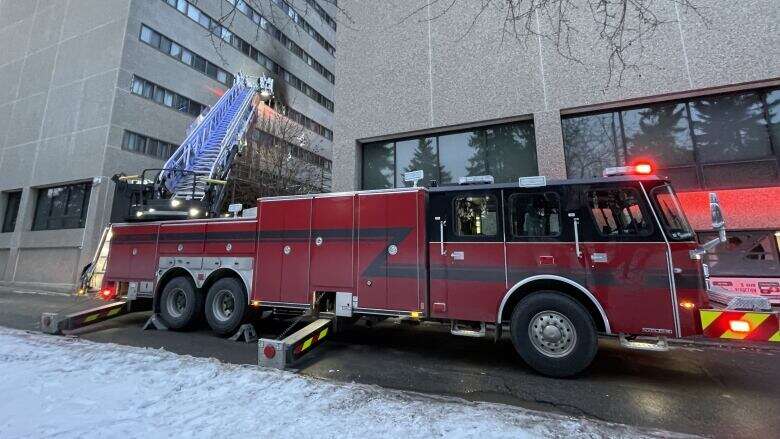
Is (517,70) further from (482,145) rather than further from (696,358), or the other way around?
(696,358)

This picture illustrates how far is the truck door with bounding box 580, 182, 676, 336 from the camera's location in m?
4.74

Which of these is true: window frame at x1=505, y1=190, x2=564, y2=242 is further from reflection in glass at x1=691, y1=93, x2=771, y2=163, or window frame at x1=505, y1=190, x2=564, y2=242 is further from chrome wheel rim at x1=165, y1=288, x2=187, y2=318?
chrome wheel rim at x1=165, y1=288, x2=187, y2=318

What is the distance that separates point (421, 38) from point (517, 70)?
3108 millimetres

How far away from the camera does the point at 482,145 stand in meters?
10.4

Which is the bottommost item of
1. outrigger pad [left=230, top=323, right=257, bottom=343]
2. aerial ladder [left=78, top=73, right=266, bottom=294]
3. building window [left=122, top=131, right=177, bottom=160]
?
outrigger pad [left=230, top=323, right=257, bottom=343]

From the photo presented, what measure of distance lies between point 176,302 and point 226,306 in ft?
4.65

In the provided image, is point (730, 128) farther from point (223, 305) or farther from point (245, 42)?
point (245, 42)

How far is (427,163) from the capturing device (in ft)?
35.9

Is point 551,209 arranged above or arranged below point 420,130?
below

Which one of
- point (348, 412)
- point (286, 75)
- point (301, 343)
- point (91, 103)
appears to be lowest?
point (348, 412)

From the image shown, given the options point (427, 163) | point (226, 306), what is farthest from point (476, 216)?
point (427, 163)

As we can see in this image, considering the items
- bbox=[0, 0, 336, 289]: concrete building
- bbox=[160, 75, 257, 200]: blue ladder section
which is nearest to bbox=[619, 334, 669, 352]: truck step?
bbox=[160, 75, 257, 200]: blue ladder section

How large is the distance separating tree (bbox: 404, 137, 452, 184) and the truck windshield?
5.91 m

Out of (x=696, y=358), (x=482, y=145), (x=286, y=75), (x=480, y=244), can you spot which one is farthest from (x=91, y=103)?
(x=696, y=358)
